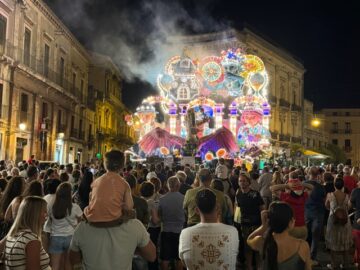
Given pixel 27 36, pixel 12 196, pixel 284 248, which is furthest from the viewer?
pixel 27 36

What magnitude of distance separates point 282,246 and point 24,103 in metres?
24.8

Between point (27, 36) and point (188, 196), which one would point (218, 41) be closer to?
point (27, 36)

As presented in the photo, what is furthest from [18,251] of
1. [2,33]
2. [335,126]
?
[335,126]

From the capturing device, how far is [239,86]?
32.8m

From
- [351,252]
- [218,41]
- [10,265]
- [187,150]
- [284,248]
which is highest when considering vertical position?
[218,41]

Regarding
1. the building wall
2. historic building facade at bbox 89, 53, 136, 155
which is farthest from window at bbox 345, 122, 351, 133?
historic building facade at bbox 89, 53, 136, 155

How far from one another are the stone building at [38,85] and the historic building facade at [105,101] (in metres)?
6.00

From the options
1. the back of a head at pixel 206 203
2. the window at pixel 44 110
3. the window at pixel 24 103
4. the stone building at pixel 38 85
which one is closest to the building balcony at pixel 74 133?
the stone building at pixel 38 85

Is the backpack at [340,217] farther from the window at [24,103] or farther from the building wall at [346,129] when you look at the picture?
the building wall at [346,129]

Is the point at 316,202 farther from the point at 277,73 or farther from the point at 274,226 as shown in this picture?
the point at 277,73

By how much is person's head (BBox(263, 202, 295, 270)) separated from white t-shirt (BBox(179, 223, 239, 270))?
28cm

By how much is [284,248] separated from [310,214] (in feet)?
17.4

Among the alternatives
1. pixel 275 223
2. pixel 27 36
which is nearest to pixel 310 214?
pixel 275 223

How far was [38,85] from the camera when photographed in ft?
91.2
